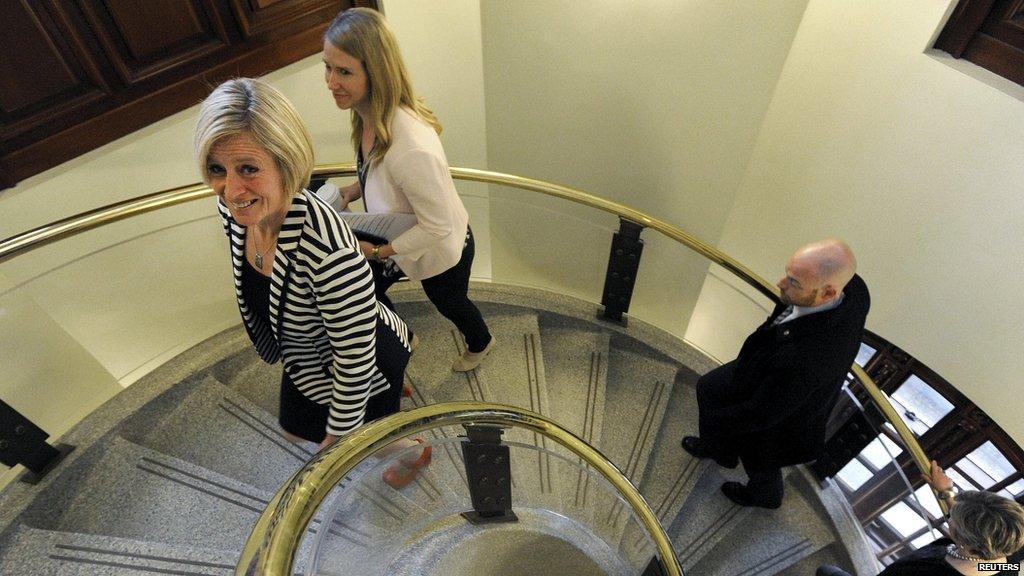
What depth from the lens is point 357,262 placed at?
1.65m

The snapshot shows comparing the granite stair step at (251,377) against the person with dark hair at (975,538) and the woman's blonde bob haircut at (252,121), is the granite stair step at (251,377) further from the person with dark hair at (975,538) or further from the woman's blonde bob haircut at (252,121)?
the person with dark hair at (975,538)

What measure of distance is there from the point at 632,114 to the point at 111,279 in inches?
128

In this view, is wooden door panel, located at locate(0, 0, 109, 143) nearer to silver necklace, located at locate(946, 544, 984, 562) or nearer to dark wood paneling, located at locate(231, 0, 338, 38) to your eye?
dark wood paneling, located at locate(231, 0, 338, 38)

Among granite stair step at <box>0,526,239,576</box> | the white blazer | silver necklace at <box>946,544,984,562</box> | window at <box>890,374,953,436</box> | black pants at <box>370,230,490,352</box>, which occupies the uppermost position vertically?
the white blazer

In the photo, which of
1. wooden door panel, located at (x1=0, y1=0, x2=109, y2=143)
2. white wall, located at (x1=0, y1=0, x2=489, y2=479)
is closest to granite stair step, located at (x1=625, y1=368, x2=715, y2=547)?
white wall, located at (x1=0, y1=0, x2=489, y2=479)

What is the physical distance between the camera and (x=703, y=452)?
3.46 m

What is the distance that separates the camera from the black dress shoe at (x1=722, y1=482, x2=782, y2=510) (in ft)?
10.8

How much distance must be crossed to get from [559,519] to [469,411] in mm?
1387

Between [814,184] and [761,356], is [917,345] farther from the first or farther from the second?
[761,356]

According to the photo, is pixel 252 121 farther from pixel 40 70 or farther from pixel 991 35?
pixel 991 35

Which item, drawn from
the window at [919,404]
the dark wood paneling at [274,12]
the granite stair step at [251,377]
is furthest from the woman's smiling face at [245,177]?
the window at [919,404]

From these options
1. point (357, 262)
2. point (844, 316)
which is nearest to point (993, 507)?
point (844, 316)

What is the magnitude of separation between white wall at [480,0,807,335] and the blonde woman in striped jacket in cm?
189

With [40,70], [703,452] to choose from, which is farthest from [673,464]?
[40,70]
